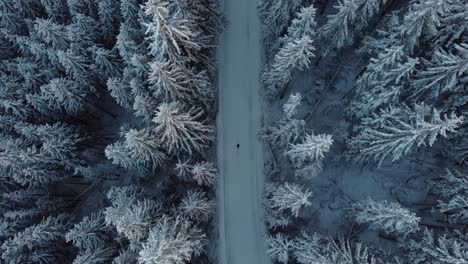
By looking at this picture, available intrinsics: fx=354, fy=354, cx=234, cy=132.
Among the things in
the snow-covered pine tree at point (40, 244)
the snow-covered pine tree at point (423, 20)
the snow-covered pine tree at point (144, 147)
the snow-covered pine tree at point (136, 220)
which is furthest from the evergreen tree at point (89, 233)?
the snow-covered pine tree at point (423, 20)

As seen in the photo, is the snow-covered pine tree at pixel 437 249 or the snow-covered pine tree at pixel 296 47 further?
the snow-covered pine tree at pixel 296 47

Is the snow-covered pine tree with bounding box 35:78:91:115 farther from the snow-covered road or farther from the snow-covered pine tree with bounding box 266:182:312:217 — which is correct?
the snow-covered pine tree with bounding box 266:182:312:217

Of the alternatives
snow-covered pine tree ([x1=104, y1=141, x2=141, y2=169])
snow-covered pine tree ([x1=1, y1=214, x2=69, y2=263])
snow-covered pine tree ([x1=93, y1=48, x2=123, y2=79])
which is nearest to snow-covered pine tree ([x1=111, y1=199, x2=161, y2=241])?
snow-covered pine tree ([x1=104, y1=141, x2=141, y2=169])

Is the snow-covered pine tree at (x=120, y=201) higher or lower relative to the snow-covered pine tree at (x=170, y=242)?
higher

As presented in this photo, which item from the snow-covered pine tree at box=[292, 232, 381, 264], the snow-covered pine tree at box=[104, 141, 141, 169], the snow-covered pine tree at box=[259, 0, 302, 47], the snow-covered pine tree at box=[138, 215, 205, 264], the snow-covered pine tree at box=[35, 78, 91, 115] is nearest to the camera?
the snow-covered pine tree at box=[138, 215, 205, 264]

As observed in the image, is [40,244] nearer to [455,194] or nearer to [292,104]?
[292,104]

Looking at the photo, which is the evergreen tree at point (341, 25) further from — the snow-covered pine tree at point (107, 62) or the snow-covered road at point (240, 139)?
the snow-covered pine tree at point (107, 62)
